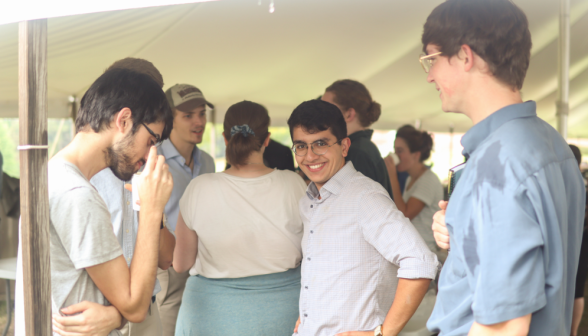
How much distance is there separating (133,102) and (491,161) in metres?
0.88

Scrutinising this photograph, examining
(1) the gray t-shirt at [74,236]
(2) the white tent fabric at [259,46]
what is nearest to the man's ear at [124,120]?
(1) the gray t-shirt at [74,236]

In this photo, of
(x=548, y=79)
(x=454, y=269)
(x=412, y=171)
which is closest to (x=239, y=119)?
(x=454, y=269)

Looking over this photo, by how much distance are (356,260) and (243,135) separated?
0.69 m

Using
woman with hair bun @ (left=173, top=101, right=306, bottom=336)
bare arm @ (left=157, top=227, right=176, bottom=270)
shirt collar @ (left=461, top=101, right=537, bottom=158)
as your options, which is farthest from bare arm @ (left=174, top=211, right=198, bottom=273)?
shirt collar @ (left=461, top=101, right=537, bottom=158)

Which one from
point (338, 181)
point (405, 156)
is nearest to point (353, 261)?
point (338, 181)

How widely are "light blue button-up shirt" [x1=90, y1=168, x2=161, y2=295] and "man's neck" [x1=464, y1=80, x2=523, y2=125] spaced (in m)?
1.17

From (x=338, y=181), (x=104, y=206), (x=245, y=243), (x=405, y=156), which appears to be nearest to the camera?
(x=104, y=206)

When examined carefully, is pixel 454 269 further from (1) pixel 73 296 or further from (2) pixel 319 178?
(1) pixel 73 296

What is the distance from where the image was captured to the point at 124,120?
1.18 m

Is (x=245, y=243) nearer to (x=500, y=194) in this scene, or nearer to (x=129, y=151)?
(x=129, y=151)

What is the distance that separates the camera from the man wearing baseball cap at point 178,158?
2.42 m

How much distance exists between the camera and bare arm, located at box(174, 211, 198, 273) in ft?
5.90

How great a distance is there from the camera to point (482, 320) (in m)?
0.74

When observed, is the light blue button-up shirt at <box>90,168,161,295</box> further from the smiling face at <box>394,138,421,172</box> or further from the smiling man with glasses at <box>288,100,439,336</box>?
the smiling face at <box>394,138,421,172</box>
